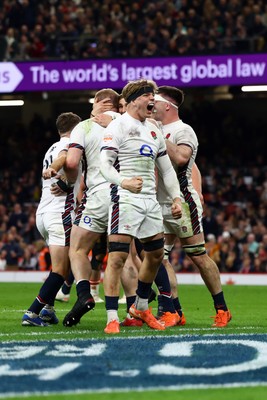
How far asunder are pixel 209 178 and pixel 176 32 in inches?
165

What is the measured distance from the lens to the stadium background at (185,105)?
24547mm

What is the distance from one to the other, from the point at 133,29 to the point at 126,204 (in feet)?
62.6

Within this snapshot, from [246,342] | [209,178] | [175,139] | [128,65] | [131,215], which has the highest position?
[128,65]

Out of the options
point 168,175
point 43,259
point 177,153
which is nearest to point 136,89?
point 168,175

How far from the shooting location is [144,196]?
8.45 m

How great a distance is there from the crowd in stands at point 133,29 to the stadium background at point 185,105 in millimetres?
28

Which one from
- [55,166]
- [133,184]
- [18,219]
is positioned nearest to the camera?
[133,184]

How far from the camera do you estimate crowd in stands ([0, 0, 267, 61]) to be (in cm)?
2525

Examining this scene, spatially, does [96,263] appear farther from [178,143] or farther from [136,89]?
[136,89]

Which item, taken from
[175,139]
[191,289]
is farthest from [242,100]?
[175,139]

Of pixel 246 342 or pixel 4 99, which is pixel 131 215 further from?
pixel 4 99

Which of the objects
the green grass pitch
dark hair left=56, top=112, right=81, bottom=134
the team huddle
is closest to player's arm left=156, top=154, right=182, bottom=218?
the team huddle

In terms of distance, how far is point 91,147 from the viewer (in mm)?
9133

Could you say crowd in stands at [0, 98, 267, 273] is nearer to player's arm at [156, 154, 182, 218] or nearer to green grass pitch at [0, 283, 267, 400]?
green grass pitch at [0, 283, 267, 400]
